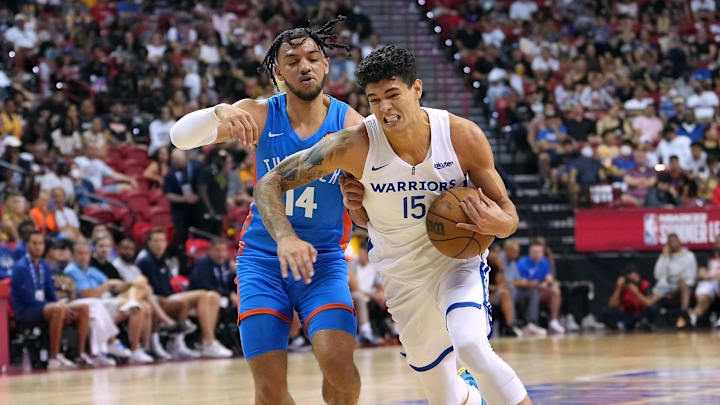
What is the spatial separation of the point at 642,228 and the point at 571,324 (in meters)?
1.91

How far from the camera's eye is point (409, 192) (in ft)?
16.7

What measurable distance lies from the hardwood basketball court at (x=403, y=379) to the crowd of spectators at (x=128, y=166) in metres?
0.84

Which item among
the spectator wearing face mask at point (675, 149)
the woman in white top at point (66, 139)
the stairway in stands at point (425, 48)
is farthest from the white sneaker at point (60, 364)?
the spectator wearing face mask at point (675, 149)

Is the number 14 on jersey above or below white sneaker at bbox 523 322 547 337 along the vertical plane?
above

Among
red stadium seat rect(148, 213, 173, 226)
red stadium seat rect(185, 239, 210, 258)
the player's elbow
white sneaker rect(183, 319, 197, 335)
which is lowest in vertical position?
white sneaker rect(183, 319, 197, 335)

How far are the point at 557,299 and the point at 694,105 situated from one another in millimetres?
6563

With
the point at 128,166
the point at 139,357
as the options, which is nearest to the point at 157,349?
the point at 139,357

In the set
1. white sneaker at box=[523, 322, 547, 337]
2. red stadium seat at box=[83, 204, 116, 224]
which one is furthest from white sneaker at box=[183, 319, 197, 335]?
white sneaker at box=[523, 322, 547, 337]

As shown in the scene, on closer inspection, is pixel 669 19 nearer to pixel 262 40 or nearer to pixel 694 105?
pixel 694 105

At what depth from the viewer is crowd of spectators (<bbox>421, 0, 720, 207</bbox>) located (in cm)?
1805

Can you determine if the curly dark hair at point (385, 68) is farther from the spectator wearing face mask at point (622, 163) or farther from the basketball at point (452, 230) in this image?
the spectator wearing face mask at point (622, 163)

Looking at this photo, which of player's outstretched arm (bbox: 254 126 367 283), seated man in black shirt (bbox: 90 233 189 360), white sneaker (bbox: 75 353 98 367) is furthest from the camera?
seated man in black shirt (bbox: 90 233 189 360)

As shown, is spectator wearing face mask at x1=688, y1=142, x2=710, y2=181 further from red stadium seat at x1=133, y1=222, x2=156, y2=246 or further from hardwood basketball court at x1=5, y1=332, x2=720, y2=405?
red stadium seat at x1=133, y1=222, x2=156, y2=246

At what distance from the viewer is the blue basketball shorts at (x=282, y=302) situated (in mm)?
5141
